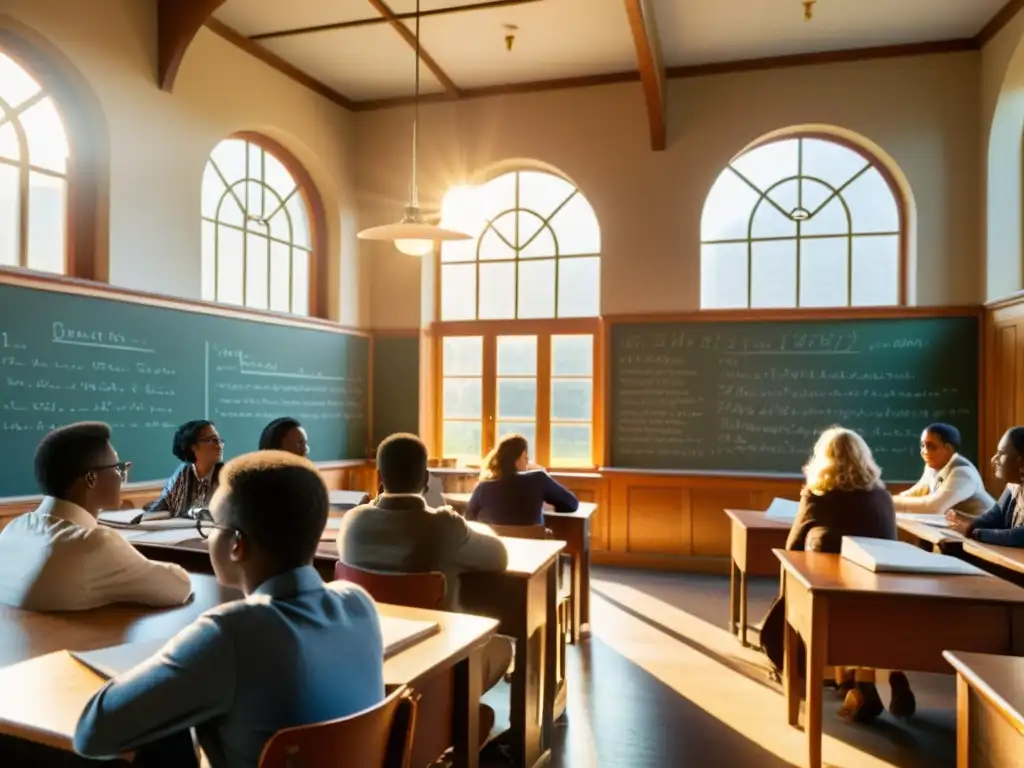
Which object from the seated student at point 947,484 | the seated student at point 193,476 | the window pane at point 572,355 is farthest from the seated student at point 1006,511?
the seated student at point 193,476

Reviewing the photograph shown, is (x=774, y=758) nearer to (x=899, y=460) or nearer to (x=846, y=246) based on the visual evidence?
(x=899, y=460)

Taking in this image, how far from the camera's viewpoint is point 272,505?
1.11m

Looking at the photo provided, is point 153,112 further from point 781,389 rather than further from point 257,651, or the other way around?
point 781,389

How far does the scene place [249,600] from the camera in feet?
3.51

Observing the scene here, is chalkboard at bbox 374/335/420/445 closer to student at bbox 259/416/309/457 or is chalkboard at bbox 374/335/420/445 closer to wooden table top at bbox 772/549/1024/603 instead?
student at bbox 259/416/309/457

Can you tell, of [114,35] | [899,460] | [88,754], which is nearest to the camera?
[88,754]

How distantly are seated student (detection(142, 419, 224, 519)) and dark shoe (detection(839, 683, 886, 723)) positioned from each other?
286cm

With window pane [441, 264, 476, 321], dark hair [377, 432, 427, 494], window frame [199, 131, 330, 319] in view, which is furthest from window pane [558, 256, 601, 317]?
dark hair [377, 432, 427, 494]

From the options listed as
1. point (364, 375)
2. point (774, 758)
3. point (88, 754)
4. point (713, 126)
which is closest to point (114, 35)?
point (364, 375)

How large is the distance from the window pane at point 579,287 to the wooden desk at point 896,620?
12.2 feet

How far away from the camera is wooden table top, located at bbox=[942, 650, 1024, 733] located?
137cm

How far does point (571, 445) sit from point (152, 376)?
3.15 m

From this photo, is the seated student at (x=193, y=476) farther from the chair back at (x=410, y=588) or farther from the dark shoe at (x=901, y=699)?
the dark shoe at (x=901, y=699)

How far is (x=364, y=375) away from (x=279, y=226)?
4.69ft
